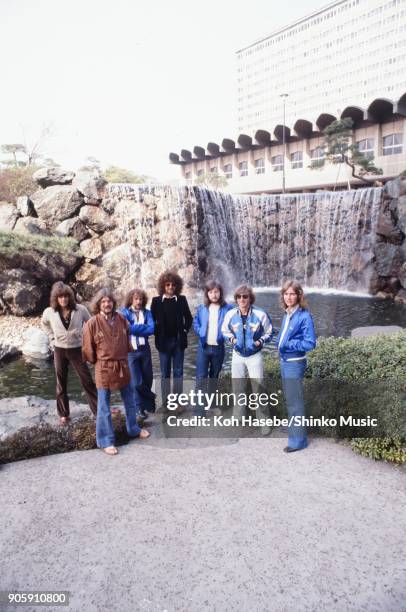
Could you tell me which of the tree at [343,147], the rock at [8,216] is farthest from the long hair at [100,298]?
the tree at [343,147]

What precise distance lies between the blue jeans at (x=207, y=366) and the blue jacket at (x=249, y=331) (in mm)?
463

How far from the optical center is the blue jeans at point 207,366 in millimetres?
5924

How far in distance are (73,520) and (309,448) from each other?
2.85 metres

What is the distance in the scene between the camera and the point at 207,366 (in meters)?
6.06

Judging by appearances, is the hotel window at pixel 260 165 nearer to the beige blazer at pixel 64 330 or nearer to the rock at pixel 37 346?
the rock at pixel 37 346

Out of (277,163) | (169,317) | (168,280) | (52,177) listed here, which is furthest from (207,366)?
(277,163)

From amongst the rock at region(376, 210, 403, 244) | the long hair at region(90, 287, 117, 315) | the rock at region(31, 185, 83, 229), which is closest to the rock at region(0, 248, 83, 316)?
the rock at region(31, 185, 83, 229)

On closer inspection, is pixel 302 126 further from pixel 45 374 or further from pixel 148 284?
pixel 45 374

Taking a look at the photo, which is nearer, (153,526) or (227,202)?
(153,526)

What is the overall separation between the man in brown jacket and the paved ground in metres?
0.35

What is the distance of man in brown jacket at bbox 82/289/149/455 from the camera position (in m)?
5.20

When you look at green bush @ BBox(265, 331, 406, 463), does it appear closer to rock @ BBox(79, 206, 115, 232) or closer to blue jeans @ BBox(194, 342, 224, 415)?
blue jeans @ BBox(194, 342, 224, 415)

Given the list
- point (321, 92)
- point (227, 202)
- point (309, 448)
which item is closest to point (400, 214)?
point (227, 202)

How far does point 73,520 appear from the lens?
12.9 feet
